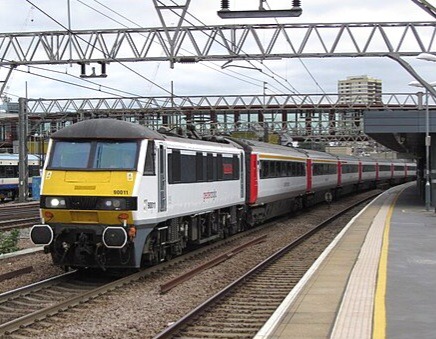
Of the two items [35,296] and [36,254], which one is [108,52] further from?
[35,296]

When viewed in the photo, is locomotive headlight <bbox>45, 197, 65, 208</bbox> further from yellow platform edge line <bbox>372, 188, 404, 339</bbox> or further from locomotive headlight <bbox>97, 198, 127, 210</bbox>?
yellow platform edge line <bbox>372, 188, 404, 339</bbox>

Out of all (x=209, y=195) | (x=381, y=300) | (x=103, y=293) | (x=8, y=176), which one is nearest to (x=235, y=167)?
(x=209, y=195)

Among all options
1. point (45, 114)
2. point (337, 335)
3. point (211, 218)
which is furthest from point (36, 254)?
point (45, 114)

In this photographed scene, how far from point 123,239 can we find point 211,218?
20.7 feet

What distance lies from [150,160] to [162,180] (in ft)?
2.39

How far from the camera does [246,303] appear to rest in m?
10.9

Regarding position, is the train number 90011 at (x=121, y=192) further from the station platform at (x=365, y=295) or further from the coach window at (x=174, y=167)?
the station platform at (x=365, y=295)

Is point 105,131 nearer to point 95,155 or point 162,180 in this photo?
point 95,155

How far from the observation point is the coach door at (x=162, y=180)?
13211mm

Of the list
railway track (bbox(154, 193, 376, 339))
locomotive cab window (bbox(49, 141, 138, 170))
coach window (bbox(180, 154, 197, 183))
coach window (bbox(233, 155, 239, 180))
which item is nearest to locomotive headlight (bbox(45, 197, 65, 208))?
locomotive cab window (bbox(49, 141, 138, 170))

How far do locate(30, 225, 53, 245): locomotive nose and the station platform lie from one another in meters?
4.70

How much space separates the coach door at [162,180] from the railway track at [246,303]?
2.17m

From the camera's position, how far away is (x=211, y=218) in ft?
59.1

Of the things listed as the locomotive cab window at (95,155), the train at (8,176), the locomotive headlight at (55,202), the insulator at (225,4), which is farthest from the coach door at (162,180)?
the train at (8,176)
